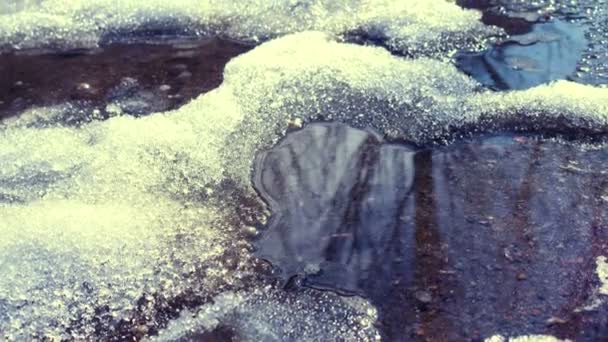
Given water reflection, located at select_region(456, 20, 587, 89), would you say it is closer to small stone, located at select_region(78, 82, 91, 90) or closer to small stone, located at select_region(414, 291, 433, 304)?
small stone, located at select_region(414, 291, 433, 304)

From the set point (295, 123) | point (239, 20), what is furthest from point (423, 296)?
point (239, 20)

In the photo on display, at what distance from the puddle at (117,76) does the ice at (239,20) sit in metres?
0.11

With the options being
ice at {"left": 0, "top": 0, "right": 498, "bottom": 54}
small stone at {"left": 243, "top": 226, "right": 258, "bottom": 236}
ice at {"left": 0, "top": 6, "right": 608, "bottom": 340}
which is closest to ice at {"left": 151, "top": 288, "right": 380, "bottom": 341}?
ice at {"left": 0, "top": 6, "right": 608, "bottom": 340}

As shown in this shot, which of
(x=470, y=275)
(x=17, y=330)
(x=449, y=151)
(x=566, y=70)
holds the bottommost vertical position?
(x=17, y=330)

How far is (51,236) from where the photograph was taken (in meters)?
2.14

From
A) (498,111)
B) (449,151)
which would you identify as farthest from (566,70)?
(449,151)

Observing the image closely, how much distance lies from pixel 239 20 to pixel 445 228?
1710mm

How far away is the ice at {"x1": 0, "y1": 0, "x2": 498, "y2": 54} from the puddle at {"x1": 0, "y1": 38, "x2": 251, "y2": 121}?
0.11 meters

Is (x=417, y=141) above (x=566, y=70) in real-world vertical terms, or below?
below

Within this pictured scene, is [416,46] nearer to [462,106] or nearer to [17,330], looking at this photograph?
[462,106]

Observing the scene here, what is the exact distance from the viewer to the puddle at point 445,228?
1.91 meters

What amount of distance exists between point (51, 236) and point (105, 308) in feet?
1.15

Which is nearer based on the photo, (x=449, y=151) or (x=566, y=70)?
(x=449, y=151)

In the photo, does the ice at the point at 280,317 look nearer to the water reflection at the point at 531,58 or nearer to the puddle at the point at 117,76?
the puddle at the point at 117,76
